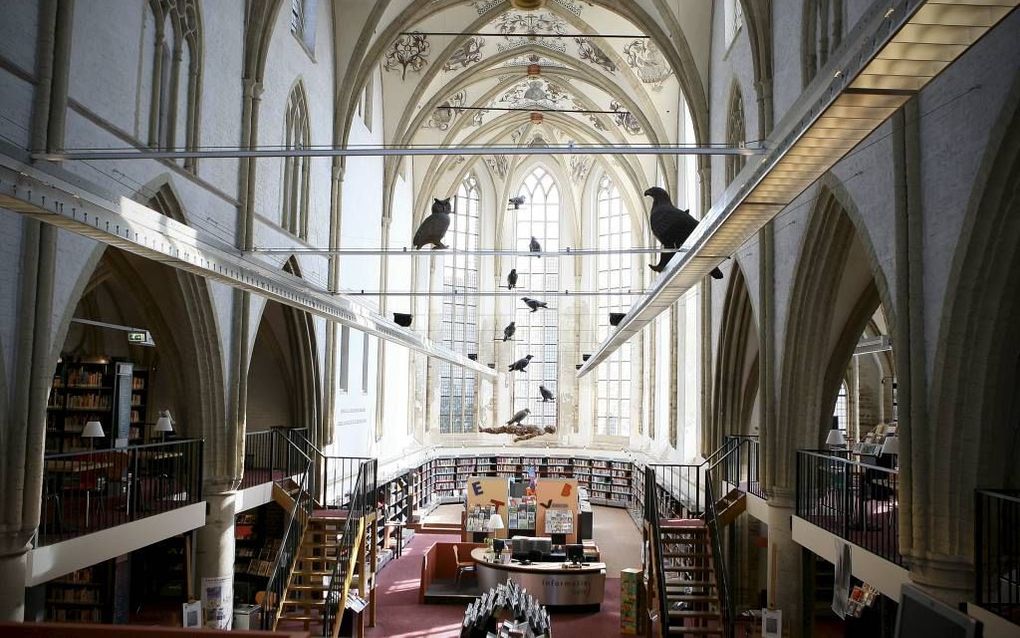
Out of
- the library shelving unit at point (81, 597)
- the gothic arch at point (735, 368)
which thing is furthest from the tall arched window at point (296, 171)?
the gothic arch at point (735, 368)

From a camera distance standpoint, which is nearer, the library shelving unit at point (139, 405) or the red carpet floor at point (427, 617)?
the red carpet floor at point (427, 617)

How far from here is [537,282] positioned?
97.6ft

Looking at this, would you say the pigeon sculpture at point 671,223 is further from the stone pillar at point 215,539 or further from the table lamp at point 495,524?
the table lamp at point 495,524

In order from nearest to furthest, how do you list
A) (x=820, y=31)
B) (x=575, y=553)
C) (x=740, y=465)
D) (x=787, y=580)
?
(x=820, y=31) → (x=787, y=580) → (x=575, y=553) → (x=740, y=465)

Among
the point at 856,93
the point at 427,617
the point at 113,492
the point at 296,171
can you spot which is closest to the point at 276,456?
the point at 427,617

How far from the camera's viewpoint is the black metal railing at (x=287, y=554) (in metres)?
11.4

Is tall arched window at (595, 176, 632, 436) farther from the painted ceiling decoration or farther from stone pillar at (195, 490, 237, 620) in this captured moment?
stone pillar at (195, 490, 237, 620)

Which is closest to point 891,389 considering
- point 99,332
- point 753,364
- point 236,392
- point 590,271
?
point 753,364

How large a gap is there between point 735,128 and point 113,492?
1101 cm

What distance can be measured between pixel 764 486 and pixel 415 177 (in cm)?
1724

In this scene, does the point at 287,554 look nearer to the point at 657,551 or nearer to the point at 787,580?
the point at 657,551

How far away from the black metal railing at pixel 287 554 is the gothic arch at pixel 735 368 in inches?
293

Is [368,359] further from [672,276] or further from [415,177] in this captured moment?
[672,276]

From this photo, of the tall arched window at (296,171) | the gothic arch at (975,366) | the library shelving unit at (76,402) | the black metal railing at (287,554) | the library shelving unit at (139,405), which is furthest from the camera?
the library shelving unit at (139,405)
